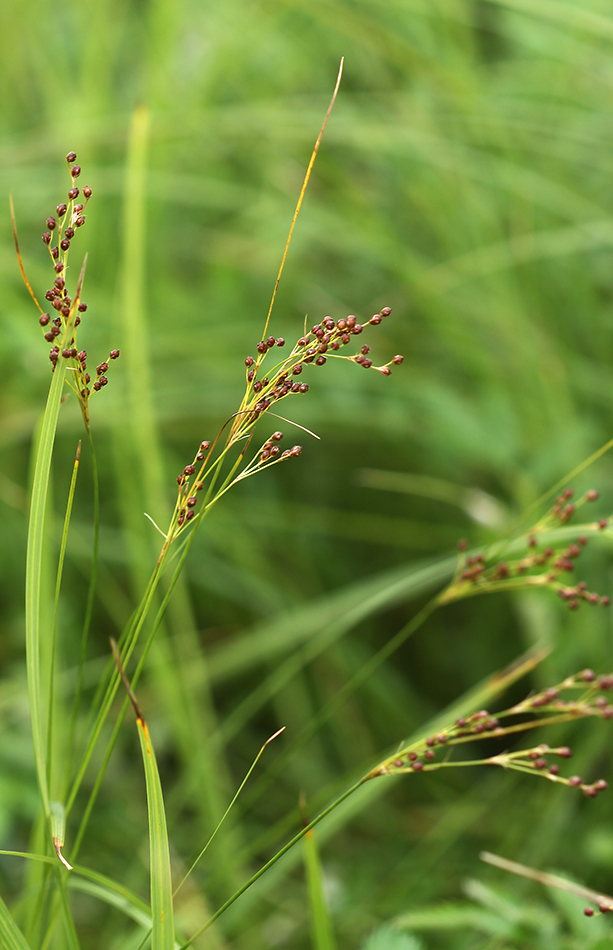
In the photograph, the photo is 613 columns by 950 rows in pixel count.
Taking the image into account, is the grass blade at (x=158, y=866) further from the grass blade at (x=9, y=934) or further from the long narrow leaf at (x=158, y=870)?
the grass blade at (x=9, y=934)

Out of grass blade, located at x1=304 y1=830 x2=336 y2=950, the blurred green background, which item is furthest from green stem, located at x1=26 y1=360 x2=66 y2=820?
the blurred green background

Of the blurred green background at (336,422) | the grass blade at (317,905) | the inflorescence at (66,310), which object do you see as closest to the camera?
the inflorescence at (66,310)

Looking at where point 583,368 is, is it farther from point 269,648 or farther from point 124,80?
point 124,80

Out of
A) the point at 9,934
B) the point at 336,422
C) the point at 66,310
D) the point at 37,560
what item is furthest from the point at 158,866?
the point at 336,422

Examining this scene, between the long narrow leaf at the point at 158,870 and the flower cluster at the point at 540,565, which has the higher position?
the flower cluster at the point at 540,565

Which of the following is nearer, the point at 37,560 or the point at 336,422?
the point at 37,560

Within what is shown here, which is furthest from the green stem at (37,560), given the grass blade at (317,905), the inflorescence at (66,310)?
the grass blade at (317,905)

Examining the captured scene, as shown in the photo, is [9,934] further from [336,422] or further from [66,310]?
[336,422]

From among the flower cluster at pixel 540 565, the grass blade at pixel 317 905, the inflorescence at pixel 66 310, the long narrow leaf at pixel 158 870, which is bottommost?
the grass blade at pixel 317 905
